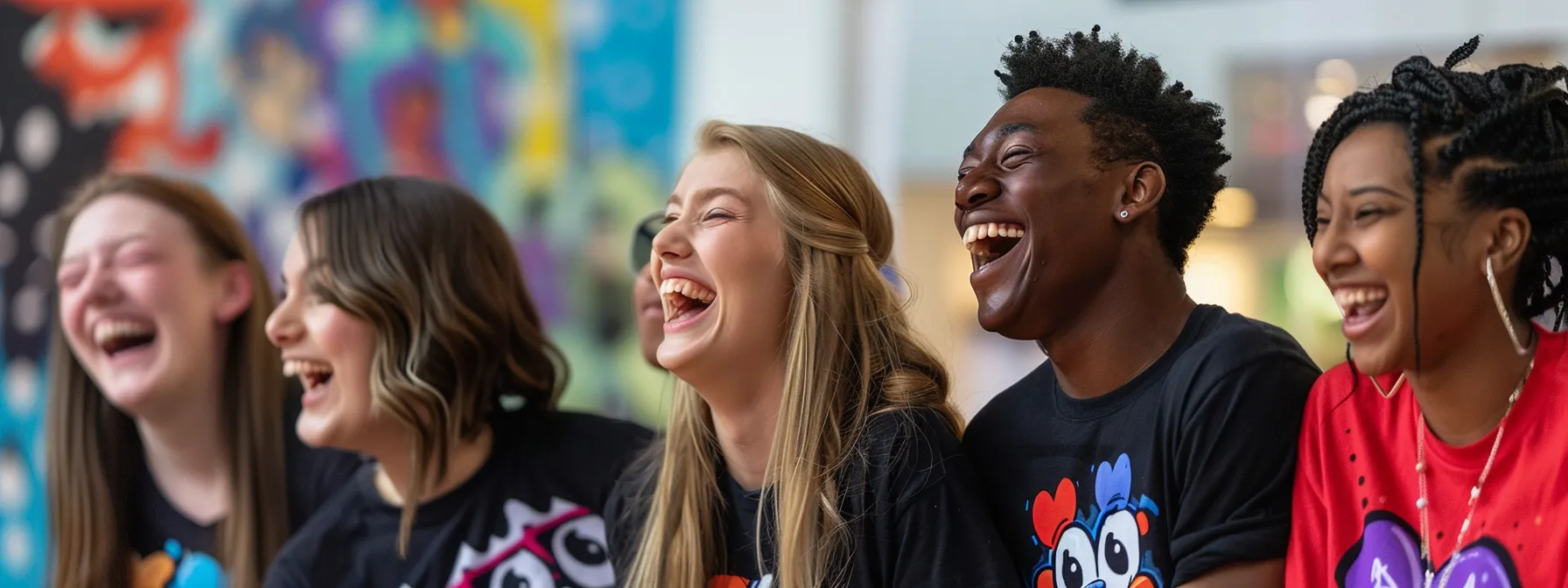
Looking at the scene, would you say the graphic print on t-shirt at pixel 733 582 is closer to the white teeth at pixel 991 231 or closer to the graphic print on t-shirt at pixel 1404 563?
the white teeth at pixel 991 231

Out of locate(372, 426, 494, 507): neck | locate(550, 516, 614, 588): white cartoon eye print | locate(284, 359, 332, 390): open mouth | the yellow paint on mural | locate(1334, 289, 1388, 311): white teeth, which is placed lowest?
locate(550, 516, 614, 588): white cartoon eye print

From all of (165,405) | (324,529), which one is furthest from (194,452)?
(324,529)

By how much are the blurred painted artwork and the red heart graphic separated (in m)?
2.32

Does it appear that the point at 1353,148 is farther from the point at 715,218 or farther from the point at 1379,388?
the point at 715,218

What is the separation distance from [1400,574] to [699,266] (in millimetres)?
931

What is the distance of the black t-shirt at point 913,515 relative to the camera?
5.65 ft

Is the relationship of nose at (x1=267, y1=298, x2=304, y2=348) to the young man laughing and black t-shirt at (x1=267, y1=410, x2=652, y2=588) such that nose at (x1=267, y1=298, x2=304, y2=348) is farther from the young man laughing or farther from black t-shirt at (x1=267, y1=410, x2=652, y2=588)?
the young man laughing

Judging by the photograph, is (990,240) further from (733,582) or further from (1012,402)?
(733,582)

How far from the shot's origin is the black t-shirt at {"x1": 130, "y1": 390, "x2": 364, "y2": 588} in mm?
2605

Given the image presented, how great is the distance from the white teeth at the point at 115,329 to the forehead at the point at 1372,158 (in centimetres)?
208

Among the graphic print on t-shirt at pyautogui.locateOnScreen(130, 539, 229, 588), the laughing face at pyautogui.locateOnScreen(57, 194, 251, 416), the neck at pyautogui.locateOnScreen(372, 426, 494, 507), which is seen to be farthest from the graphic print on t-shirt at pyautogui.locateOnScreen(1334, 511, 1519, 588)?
the laughing face at pyautogui.locateOnScreen(57, 194, 251, 416)

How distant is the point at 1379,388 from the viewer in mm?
1539

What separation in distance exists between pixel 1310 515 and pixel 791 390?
667 mm

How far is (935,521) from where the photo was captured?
69.1 inches
